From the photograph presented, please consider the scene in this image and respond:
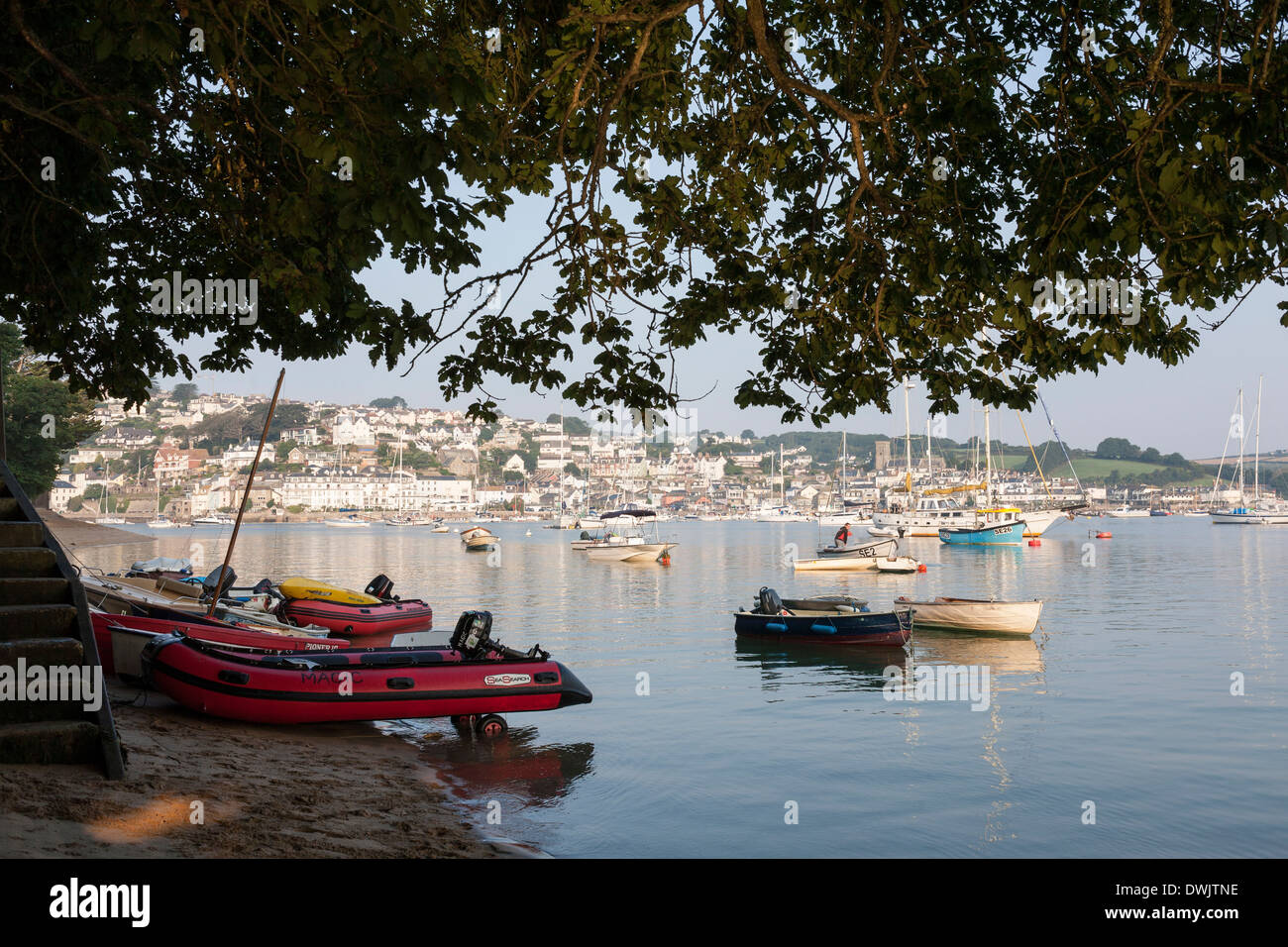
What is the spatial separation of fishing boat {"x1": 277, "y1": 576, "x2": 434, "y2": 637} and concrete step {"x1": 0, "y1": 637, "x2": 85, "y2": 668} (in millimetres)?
18548

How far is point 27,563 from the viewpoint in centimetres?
942

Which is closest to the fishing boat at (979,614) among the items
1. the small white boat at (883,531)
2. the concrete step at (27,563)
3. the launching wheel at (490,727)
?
the launching wheel at (490,727)

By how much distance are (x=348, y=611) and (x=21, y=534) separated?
18604mm

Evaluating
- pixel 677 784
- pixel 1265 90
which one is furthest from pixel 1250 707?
pixel 1265 90

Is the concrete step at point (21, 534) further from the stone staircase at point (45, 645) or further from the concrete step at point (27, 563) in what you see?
the concrete step at point (27, 563)

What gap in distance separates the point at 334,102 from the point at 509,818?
8631mm

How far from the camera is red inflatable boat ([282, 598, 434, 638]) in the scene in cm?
2736

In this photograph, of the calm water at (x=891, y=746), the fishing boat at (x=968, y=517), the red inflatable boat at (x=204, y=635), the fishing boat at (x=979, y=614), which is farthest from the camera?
the fishing boat at (x=968, y=517)

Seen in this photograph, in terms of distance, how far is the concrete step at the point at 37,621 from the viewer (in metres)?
8.59

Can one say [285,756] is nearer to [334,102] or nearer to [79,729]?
[79,729]

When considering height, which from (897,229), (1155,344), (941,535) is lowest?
(941,535)

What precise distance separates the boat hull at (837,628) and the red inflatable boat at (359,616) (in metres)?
9.85

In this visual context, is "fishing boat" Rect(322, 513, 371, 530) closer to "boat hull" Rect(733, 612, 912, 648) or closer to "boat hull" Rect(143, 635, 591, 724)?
"boat hull" Rect(733, 612, 912, 648)

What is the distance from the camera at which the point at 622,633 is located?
31.6 meters
